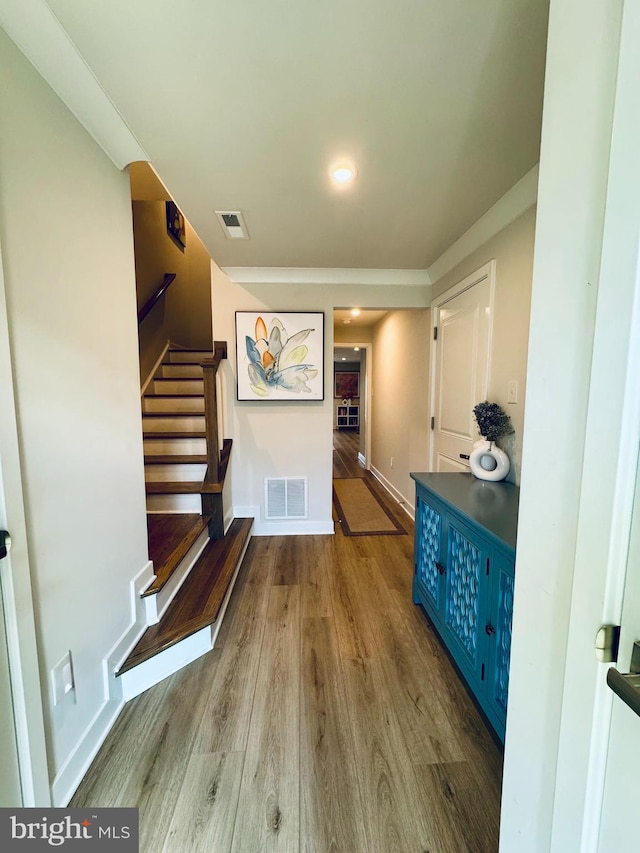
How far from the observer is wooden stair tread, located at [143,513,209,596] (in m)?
1.73

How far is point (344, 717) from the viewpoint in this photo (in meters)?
1.35

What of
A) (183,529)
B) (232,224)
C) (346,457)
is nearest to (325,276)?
(232,224)

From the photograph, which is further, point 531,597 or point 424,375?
point 424,375

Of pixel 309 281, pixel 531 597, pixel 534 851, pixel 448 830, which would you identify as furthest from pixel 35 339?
pixel 309 281

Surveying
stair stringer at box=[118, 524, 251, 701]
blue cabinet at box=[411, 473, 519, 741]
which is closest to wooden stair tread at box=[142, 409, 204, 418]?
stair stringer at box=[118, 524, 251, 701]

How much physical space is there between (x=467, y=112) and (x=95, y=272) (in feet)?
4.98

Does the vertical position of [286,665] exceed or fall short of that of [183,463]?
it falls short

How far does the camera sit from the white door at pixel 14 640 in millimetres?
847

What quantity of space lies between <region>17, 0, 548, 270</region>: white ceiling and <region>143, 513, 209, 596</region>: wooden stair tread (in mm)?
1966

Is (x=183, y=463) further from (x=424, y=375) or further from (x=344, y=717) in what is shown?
(x=424, y=375)

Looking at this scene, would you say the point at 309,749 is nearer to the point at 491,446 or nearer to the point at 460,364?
the point at 491,446

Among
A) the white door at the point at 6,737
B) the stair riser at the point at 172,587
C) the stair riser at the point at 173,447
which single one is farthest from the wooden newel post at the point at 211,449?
the white door at the point at 6,737

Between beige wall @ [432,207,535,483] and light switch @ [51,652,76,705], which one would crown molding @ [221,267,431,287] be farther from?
light switch @ [51,652,76,705]

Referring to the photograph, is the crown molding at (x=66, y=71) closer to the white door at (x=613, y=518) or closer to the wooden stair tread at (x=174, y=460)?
the white door at (x=613, y=518)
